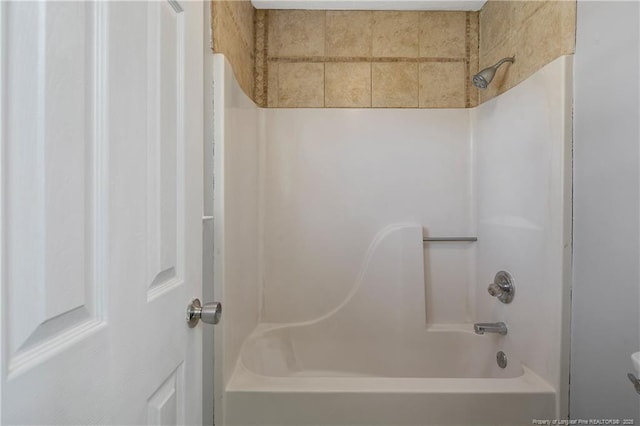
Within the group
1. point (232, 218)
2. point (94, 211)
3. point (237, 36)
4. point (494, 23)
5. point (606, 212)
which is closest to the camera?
point (94, 211)

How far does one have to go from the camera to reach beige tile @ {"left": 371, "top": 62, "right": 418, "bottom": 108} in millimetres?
1886

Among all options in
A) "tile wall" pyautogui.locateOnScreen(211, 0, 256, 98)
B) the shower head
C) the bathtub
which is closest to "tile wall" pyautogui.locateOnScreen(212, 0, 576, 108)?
"tile wall" pyautogui.locateOnScreen(211, 0, 256, 98)

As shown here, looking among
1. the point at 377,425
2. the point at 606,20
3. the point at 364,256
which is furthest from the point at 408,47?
the point at 377,425

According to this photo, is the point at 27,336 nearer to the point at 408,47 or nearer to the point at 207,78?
the point at 207,78

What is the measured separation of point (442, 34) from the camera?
1.88 metres

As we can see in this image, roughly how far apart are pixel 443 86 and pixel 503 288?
1126mm

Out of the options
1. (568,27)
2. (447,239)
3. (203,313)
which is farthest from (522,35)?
(203,313)

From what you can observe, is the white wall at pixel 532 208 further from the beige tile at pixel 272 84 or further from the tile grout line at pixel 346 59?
the beige tile at pixel 272 84

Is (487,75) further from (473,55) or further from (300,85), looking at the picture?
(300,85)

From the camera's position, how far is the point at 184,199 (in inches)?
27.1

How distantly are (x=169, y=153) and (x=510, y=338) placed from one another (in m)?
1.55

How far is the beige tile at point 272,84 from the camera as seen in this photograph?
188 centimetres

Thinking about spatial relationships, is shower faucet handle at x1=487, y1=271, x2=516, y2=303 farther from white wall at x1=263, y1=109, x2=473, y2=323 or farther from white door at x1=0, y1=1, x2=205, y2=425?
white door at x1=0, y1=1, x2=205, y2=425

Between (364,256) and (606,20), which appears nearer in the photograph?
(606,20)
